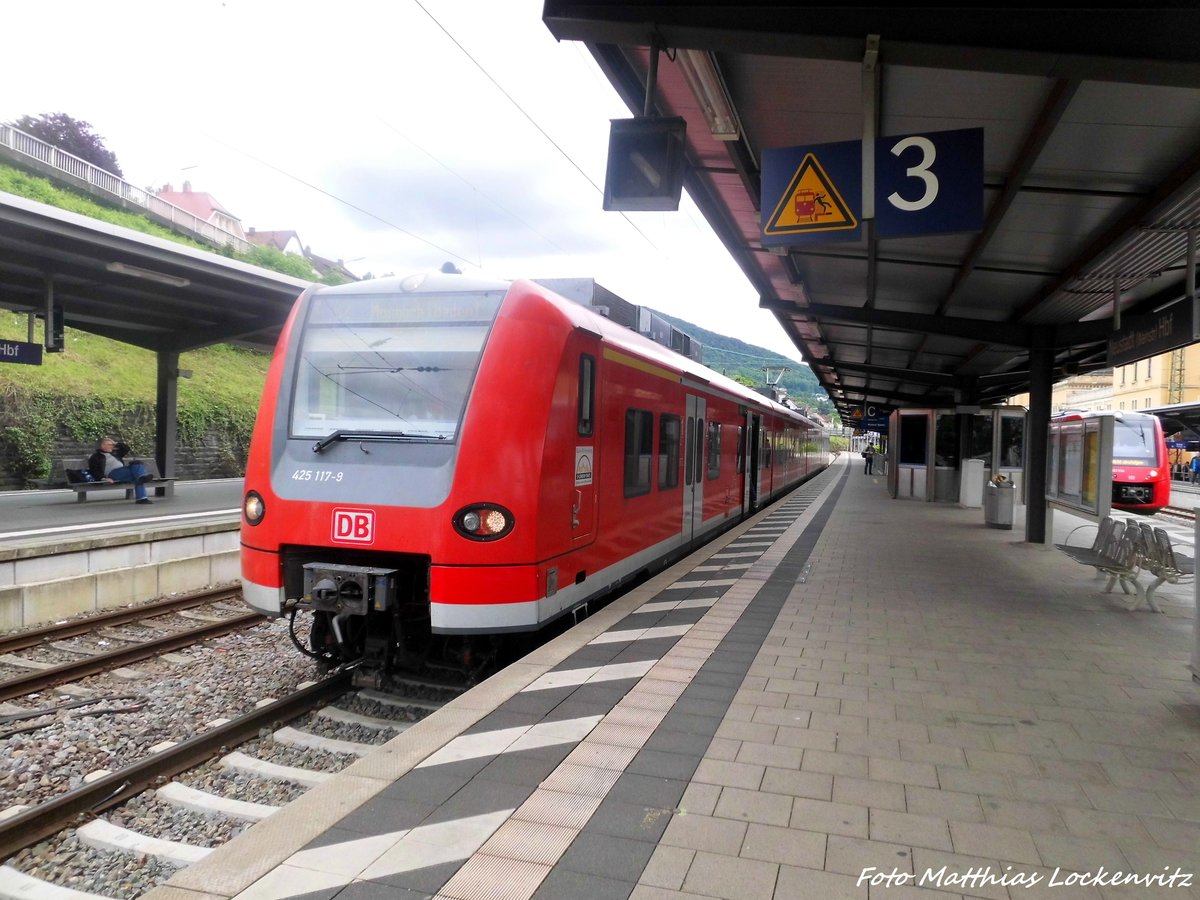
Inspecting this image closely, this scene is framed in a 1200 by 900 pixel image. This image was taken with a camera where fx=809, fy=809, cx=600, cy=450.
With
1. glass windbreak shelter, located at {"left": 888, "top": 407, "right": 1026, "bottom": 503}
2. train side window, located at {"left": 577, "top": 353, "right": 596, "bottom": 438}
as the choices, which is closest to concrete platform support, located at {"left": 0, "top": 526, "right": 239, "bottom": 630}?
train side window, located at {"left": 577, "top": 353, "right": 596, "bottom": 438}

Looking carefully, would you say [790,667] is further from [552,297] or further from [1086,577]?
[1086,577]

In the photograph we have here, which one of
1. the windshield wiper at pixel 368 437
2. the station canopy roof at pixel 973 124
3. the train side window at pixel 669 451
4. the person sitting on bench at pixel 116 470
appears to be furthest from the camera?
the person sitting on bench at pixel 116 470

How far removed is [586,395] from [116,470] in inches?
483

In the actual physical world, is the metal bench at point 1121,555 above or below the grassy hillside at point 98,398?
below

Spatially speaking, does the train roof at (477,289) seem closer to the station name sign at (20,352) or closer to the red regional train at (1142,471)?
the station name sign at (20,352)

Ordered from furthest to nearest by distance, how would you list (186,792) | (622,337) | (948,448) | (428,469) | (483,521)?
(948,448), (622,337), (428,469), (483,521), (186,792)

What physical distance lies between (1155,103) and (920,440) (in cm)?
1995

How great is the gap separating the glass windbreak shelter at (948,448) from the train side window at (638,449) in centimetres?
1097

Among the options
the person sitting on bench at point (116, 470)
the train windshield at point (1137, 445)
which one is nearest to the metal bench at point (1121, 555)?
the train windshield at point (1137, 445)

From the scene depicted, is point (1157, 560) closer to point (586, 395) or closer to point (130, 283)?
point (586, 395)

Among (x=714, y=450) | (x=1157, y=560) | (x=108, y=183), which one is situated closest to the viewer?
(x=1157, y=560)

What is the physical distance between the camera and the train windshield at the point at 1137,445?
826 inches

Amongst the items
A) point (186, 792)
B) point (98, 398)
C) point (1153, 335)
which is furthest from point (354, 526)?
point (98, 398)

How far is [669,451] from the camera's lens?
8.73 meters
